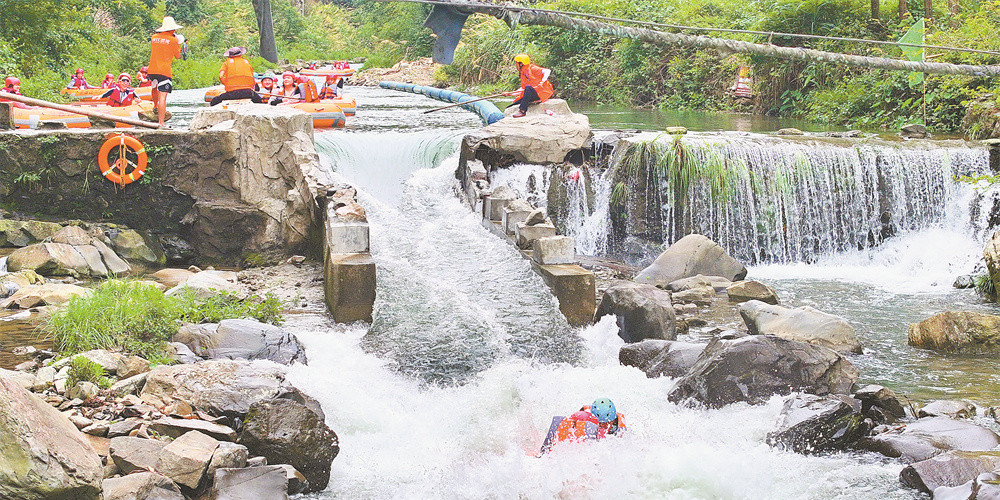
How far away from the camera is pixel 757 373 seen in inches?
279

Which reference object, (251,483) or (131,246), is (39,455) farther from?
(131,246)

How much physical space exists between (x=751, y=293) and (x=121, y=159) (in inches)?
300

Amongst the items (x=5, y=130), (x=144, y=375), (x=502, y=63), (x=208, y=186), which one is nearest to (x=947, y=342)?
(x=144, y=375)

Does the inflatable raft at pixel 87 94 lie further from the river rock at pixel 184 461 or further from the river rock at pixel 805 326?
the river rock at pixel 184 461

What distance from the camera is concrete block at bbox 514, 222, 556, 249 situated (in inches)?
372

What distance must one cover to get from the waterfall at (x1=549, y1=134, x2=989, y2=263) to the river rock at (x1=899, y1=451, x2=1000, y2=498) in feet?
24.1

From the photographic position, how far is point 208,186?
1154 centimetres

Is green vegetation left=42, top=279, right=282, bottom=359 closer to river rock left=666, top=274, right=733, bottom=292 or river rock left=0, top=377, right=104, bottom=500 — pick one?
river rock left=0, top=377, right=104, bottom=500

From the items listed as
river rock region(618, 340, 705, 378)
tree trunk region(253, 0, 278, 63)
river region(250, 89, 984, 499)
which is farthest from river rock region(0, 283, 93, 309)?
tree trunk region(253, 0, 278, 63)

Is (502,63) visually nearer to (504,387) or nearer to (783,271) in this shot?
(783,271)

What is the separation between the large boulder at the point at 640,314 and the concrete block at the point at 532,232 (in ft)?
3.23

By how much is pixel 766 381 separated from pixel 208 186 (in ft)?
24.4

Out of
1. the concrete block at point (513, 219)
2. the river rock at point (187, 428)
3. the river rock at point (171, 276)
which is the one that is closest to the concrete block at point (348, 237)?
the concrete block at point (513, 219)

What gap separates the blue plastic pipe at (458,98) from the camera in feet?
55.8
